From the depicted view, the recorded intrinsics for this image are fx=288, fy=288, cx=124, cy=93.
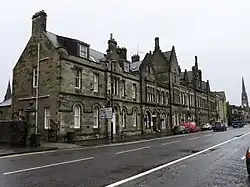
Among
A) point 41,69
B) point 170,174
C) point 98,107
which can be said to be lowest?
point 170,174

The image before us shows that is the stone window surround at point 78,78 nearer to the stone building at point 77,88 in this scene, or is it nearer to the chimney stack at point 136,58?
the stone building at point 77,88

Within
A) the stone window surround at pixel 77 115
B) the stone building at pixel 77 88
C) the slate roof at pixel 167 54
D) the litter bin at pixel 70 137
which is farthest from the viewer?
the slate roof at pixel 167 54

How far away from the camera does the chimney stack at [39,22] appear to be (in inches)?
1198

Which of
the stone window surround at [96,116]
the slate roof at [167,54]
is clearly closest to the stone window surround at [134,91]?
the stone window surround at [96,116]

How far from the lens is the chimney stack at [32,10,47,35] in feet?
99.8

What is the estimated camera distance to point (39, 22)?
30766 millimetres

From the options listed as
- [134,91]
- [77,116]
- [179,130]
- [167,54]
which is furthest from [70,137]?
[167,54]

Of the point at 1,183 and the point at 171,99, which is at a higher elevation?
the point at 171,99

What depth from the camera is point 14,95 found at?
3259 centimetres

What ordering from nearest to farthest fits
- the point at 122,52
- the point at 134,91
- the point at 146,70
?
the point at 134,91, the point at 122,52, the point at 146,70

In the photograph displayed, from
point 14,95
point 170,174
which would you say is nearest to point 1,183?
point 170,174

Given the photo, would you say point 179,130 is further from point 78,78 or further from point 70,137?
point 70,137

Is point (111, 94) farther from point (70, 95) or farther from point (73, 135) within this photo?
point (73, 135)

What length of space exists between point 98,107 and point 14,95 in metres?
9.60
